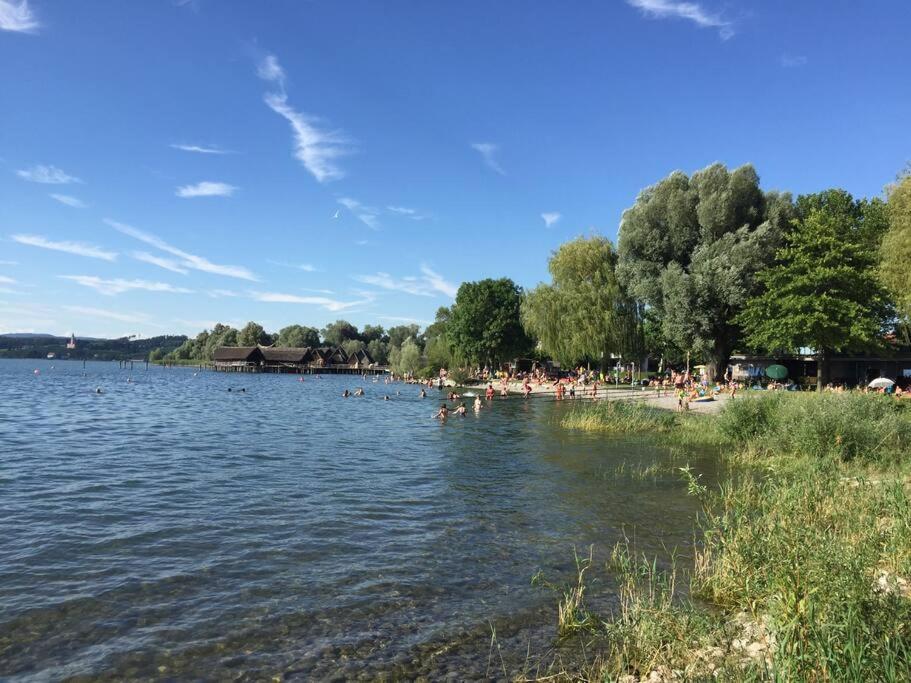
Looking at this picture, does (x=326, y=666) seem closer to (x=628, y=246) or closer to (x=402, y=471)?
(x=402, y=471)

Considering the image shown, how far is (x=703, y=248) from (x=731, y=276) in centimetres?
317

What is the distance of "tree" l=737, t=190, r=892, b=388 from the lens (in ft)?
106

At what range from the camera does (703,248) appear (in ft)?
130

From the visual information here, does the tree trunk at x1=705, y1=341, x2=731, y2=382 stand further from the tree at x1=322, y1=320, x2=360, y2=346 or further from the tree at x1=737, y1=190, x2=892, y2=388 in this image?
the tree at x1=322, y1=320, x2=360, y2=346

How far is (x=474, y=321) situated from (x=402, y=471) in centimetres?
5761

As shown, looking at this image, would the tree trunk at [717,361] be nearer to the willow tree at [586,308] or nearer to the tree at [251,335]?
the willow tree at [586,308]

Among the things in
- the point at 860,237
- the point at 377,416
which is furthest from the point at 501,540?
the point at 860,237

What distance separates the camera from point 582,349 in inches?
1857

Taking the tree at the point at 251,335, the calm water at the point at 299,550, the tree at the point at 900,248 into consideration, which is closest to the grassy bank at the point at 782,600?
the calm water at the point at 299,550

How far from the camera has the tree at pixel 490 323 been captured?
7281 cm

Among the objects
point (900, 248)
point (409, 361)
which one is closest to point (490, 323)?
point (409, 361)

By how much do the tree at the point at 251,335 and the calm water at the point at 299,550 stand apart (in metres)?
132

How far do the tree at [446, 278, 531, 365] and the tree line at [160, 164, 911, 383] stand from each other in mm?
18275

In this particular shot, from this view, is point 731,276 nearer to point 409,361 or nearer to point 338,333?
point 409,361
